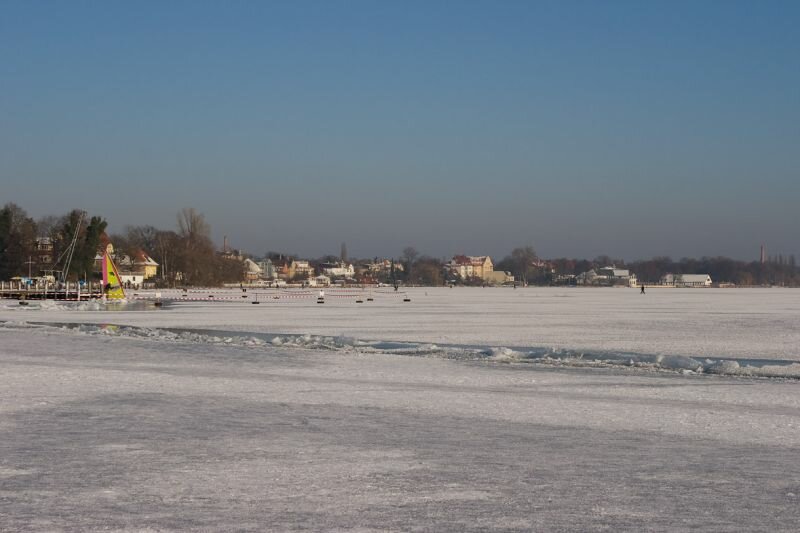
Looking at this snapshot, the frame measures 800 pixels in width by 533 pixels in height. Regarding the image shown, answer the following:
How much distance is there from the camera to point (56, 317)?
4094 centimetres

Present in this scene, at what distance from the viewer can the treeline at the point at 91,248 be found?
85812mm

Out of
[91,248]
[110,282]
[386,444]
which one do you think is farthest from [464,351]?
[91,248]

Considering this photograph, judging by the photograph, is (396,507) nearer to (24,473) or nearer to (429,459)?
(429,459)

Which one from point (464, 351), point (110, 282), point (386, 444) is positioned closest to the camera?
point (386, 444)

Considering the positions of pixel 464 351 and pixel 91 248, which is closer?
pixel 464 351

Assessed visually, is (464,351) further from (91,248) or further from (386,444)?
(91,248)

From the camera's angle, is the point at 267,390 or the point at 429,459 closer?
the point at 429,459

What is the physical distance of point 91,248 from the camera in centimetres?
8512

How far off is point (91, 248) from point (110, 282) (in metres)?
20.7

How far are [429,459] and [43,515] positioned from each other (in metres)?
3.60

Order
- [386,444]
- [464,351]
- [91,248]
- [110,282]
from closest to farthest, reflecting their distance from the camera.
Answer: [386,444]
[464,351]
[110,282]
[91,248]

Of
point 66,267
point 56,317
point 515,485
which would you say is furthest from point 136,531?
point 66,267

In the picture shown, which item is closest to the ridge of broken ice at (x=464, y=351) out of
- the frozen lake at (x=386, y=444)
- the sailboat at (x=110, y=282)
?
the frozen lake at (x=386, y=444)

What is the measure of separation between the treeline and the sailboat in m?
16.0
